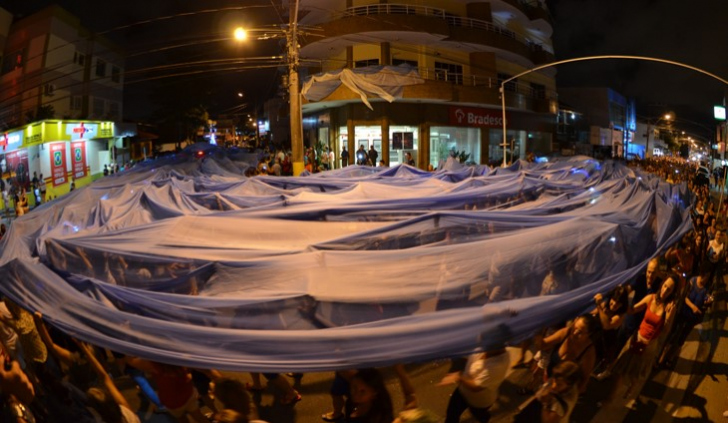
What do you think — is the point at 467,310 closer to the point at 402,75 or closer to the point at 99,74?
the point at 402,75

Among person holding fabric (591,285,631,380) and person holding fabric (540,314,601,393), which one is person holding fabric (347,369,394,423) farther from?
person holding fabric (591,285,631,380)

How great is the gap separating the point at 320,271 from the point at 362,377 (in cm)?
164

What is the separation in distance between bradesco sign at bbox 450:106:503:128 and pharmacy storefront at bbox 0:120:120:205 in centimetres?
1941

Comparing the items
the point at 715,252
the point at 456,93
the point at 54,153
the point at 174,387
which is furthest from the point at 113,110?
the point at 715,252

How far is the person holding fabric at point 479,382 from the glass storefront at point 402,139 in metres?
22.1

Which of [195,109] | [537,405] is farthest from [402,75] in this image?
[195,109]

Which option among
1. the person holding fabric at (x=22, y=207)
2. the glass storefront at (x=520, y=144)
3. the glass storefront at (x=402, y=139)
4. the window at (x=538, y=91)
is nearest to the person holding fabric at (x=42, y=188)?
the person holding fabric at (x=22, y=207)

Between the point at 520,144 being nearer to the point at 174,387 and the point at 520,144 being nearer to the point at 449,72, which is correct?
the point at 449,72

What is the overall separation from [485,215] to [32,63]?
101 feet

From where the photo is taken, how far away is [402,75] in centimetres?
2066

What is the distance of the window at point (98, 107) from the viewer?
33.2 meters

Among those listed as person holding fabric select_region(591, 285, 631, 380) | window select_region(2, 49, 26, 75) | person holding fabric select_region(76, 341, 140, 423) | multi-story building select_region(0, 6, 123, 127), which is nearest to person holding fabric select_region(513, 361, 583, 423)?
person holding fabric select_region(591, 285, 631, 380)

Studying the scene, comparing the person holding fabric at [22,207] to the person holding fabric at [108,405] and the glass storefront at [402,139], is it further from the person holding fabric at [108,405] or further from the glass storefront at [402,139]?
the glass storefront at [402,139]

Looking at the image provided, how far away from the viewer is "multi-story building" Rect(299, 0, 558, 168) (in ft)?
79.3
